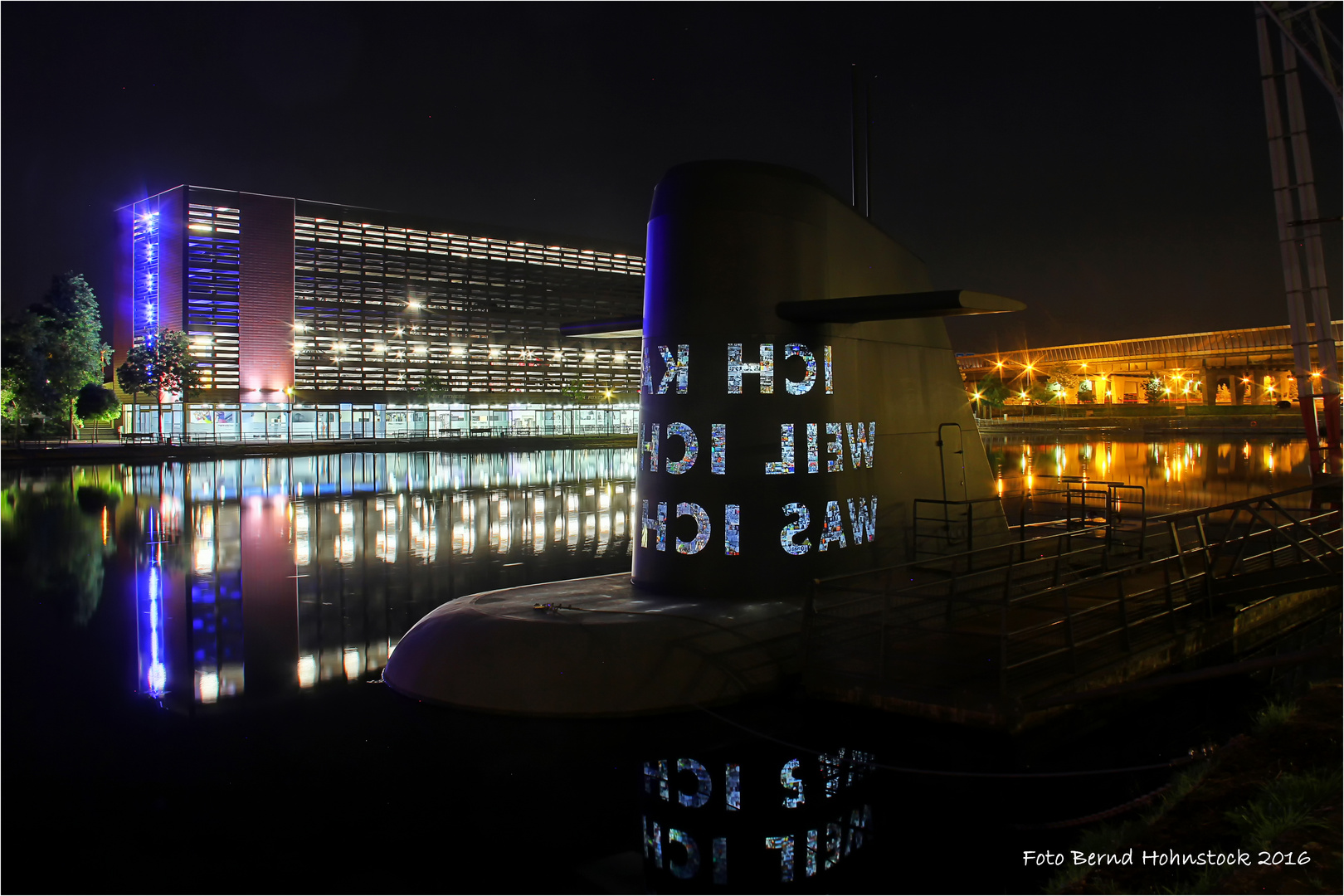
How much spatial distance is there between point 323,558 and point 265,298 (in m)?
69.8

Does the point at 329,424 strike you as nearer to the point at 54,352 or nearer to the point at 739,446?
the point at 54,352

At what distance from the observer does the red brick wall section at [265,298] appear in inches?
3270

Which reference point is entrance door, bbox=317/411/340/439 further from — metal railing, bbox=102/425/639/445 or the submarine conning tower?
the submarine conning tower

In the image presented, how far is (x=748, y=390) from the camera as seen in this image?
1234 cm

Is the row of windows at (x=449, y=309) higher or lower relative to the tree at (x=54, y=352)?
higher

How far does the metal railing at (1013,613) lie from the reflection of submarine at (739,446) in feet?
2.19

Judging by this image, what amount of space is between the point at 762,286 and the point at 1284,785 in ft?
25.6

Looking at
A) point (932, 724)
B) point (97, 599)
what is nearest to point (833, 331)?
point (932, 724)

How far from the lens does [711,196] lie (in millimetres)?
12414

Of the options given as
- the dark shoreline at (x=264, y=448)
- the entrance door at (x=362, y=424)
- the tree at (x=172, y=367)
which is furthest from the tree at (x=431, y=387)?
the tree at (x=172, y=367)

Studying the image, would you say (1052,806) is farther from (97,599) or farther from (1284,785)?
(97,599)

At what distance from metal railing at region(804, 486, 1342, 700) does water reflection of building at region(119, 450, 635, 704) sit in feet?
22.1

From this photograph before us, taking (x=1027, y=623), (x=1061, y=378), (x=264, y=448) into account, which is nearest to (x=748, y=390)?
(x=1027, y=623)

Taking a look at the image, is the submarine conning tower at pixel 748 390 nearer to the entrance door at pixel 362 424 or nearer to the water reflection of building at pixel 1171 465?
the water reflection of building at pixel 1171 465
